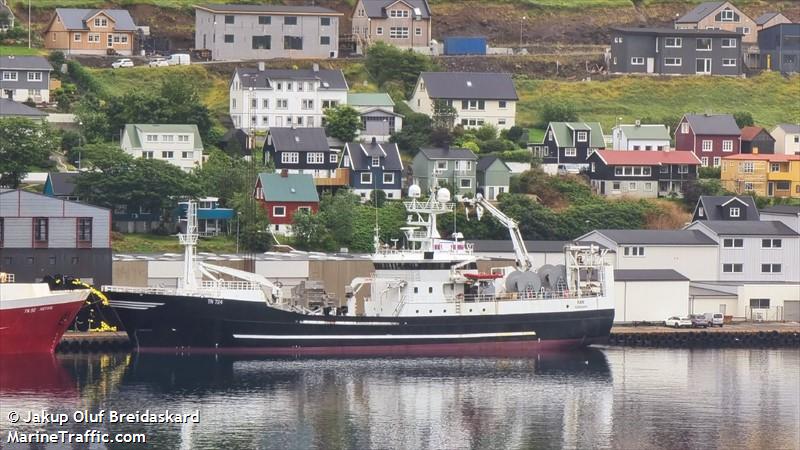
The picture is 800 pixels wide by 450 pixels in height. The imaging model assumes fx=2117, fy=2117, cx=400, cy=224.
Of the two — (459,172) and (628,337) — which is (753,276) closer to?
(628,337)

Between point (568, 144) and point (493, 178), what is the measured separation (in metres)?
6.50

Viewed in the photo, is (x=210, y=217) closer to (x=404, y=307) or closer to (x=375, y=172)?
(x=375, y=172)

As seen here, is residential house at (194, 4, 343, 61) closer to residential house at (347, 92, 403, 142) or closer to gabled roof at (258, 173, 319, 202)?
residential house at (347, 92, 403, 142)

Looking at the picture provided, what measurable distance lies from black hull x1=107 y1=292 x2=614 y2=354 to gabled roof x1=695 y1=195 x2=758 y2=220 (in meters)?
11.8

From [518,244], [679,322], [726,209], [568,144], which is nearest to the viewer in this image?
[518,244]

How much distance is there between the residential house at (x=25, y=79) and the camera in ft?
300

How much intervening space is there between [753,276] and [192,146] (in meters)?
23.5

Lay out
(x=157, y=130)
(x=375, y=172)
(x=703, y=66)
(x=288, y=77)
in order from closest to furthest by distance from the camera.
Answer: (x=375, y=172) → (x=157, y=130) → (x=288, y=77) → (x=703, y=66)

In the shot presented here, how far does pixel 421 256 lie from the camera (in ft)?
233

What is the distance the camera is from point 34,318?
66250 millimetres

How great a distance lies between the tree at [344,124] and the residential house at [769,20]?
95.1 ft

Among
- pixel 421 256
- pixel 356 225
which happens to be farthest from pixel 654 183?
pixel 421 256

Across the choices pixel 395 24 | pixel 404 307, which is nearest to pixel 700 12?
pixel 395 24

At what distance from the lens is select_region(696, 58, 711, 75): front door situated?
106312mm
